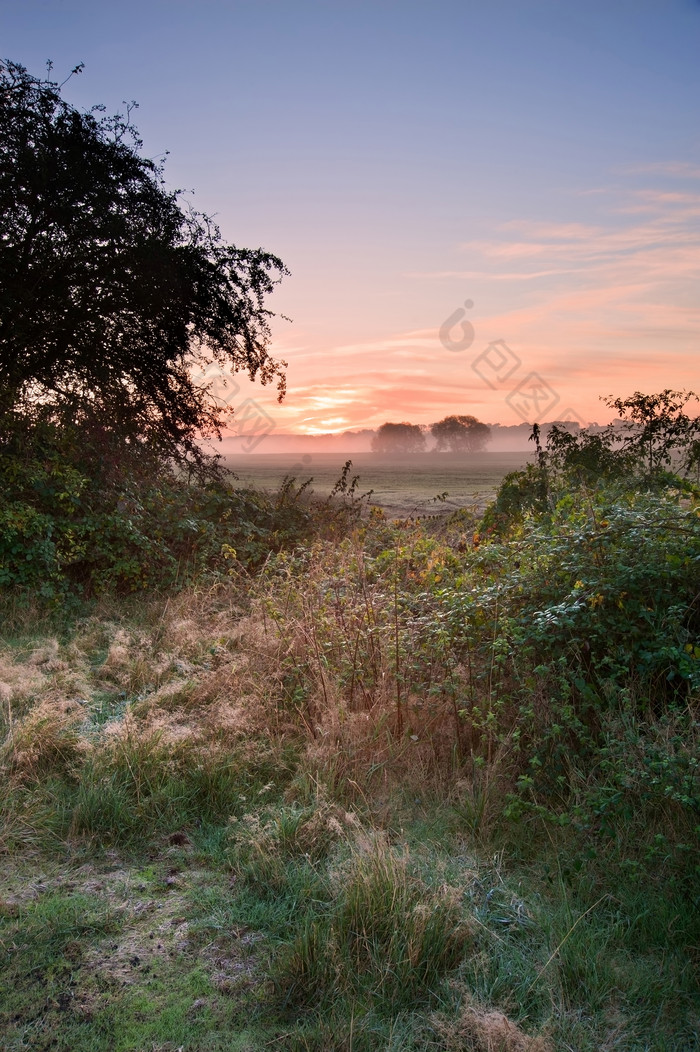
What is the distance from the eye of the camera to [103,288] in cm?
992

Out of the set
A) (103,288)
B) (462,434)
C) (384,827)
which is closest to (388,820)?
(384,827)

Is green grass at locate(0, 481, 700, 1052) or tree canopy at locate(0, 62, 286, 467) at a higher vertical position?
tree canopy at locate(0, 62, 286, 467)

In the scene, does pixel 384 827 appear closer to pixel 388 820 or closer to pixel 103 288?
pixel 388 820

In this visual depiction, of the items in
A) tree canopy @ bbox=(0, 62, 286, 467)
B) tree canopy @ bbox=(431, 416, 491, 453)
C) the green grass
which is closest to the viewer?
the green grass

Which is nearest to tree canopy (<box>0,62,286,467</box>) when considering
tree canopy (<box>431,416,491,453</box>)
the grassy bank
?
the grassy bank

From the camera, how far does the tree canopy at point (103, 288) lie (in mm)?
9234

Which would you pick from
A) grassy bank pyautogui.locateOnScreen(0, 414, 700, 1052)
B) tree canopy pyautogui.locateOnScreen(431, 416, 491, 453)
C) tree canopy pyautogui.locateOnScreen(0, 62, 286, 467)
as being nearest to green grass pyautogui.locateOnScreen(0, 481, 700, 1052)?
grassy bank pyautogui.locateOnScreen(0, 414, 700, 1052)

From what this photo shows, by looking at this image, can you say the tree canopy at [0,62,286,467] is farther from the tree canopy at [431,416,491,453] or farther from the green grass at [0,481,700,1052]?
the tree canopy at [431,416,491,453]

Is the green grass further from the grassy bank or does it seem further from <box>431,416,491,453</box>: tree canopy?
<box>431,416,491,453</box>: tree canopy

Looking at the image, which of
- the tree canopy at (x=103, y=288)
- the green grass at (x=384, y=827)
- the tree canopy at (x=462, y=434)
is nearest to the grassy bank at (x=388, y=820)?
the green grass at (x=384, y=827)

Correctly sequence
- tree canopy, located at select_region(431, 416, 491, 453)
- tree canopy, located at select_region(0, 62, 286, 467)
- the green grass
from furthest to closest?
1. tree canopy, located at select_region(431, 416, 491, 453)
2. tree canopy, located at select_region(0, 62, 286, 467)
3. the green grass

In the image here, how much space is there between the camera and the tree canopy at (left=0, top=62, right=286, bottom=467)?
9.23m

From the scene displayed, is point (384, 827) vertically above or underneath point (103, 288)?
underneath

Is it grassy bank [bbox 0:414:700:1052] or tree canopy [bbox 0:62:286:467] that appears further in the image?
tree canopy [bbox 0:62:286:467]
